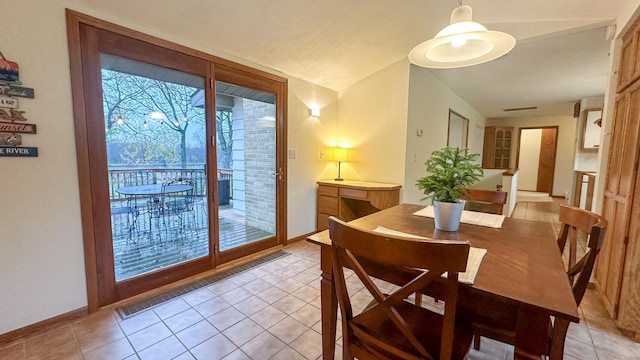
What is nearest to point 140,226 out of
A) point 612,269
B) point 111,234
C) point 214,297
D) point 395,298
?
point 111,234

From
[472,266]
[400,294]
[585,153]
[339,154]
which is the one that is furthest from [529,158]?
[400,294]

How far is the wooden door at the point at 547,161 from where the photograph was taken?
301 inches

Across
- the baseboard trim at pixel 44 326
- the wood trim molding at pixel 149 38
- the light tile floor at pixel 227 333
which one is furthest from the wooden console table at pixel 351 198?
the baseboard trim at pixel 44 326

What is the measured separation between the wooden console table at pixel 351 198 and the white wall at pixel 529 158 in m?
7.39

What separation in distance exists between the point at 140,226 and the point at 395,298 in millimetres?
2397

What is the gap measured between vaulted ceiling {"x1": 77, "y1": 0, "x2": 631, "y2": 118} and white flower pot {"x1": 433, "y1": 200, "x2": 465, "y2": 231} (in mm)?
1832

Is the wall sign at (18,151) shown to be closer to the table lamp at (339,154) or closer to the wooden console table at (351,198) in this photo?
the wooden console table at (351,198)

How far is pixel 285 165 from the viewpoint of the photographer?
3305mm

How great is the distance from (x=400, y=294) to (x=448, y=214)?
0.70 meters

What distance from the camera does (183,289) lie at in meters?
2.31

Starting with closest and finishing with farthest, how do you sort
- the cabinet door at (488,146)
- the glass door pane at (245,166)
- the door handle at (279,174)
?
the glass door pane at (245,166)
the door handle at (279,174)
the cabinet door at (488,146)

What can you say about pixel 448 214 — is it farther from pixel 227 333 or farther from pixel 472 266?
pixel 227 333

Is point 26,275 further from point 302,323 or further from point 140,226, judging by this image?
point 302,323

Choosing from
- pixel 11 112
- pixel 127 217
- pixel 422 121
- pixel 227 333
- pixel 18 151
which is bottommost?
pixel 227 333
